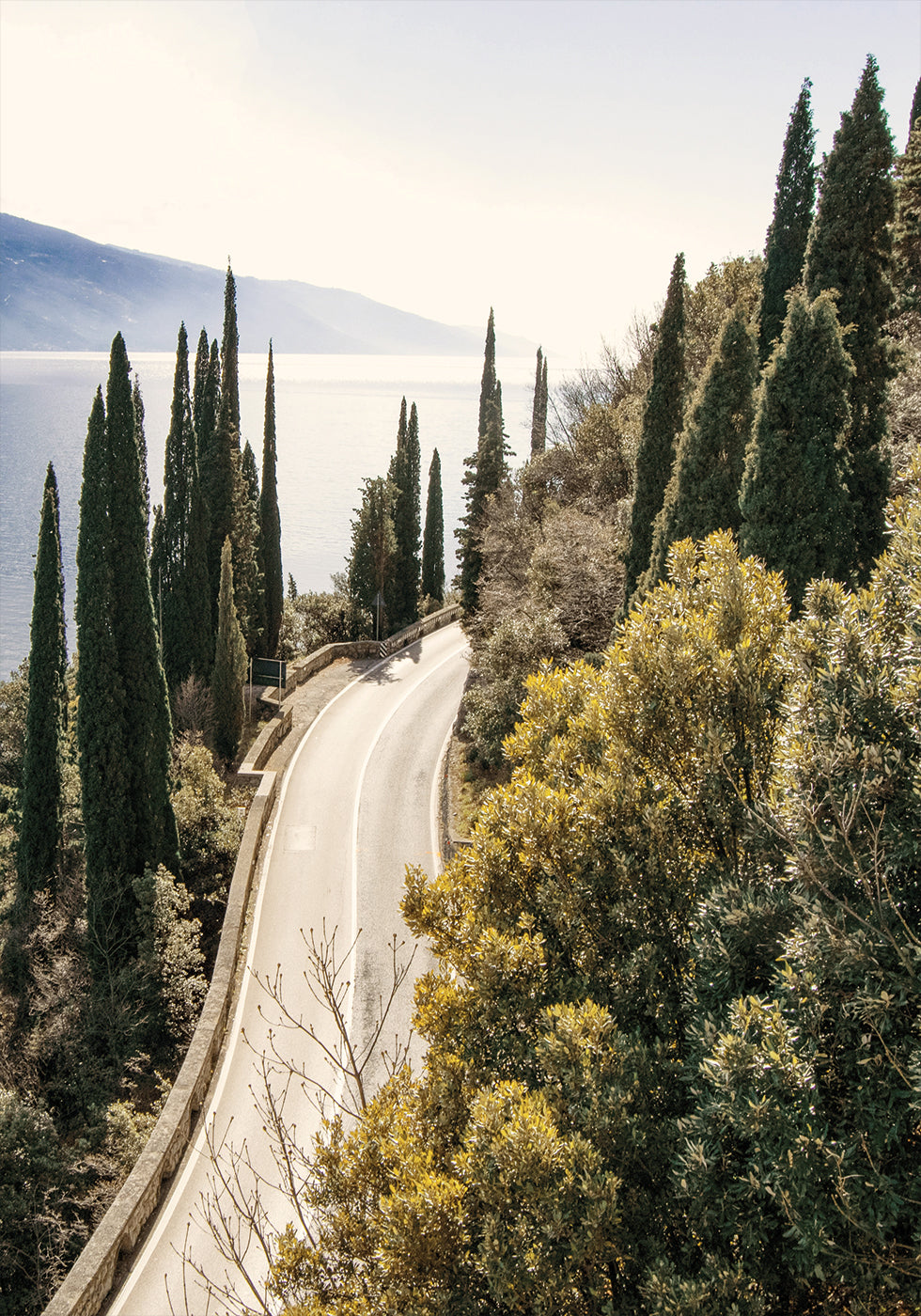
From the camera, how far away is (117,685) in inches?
794

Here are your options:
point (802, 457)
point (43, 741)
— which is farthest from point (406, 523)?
point (802, 457)

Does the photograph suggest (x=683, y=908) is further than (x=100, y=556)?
No

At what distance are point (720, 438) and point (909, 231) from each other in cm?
1048

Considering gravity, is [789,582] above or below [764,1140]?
above

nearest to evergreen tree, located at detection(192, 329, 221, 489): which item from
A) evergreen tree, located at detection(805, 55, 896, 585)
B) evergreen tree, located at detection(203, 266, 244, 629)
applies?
evergreen tree, located at detection(203, 266, 244, 629)

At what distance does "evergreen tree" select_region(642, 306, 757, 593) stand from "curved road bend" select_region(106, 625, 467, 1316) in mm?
9663

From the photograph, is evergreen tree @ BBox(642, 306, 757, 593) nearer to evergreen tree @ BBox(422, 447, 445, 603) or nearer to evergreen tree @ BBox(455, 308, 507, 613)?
evergreen tree @ BBox(455, 308, 507, 613)

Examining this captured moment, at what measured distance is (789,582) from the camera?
13.3 metres

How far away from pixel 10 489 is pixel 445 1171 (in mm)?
115796

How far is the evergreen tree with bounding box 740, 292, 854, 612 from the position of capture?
43.9 feet

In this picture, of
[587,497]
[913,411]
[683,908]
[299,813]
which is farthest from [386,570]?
[683,908]

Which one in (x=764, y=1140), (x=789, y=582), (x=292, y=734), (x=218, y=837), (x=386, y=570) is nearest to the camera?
(x=764, y=1140)

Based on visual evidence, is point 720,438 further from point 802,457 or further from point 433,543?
point 433,543

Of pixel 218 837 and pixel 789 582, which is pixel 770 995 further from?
pixel 218 837
